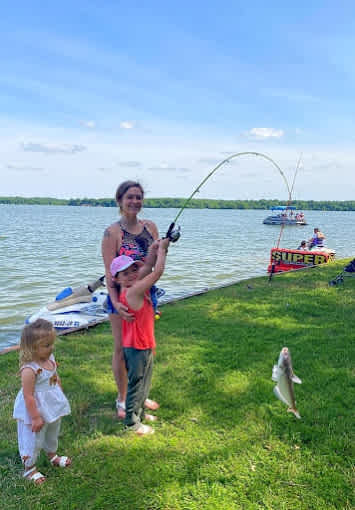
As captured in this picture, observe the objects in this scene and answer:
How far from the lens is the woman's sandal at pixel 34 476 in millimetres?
2988

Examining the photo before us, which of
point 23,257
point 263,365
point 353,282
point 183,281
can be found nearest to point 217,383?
point 263,365

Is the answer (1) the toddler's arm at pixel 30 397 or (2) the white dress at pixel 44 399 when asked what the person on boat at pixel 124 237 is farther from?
(1) the toddler's arm at pixel 30 397

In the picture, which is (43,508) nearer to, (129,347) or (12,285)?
(129,347)

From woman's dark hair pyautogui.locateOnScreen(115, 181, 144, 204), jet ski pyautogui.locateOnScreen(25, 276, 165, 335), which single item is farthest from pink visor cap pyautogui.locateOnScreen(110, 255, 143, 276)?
jet ski pyautogui.locateOnScreen(25, 276, 165, 335)

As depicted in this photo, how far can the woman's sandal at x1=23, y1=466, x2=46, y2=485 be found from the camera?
2988 millimetres

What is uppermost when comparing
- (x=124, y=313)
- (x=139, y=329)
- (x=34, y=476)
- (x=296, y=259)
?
(x=124, y=313)

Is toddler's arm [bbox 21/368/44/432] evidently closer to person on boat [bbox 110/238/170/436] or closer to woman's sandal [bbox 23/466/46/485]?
woman's sandal [bbox 23/466/46/485]

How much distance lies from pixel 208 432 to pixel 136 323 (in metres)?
1.24

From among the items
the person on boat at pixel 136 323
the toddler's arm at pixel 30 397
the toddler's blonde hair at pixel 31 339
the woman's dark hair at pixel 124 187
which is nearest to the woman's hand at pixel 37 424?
the toddler's arm at pixel 30 397

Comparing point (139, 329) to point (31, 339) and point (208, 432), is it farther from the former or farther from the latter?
point (208, 432)

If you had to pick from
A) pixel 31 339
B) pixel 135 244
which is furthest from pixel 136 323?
pixel 31 339

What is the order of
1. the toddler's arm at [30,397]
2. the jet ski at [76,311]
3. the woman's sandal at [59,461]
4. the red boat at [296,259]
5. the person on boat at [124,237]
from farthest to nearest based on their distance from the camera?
the red boat at [296,259] → the jet ski at [76,311] → the person on boat at [124,237] → the woman's sandal at [59,461] → the toddler's arm at [30,397]

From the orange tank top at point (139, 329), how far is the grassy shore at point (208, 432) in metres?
0.90

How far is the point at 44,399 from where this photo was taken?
2965mm
